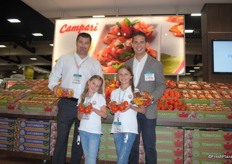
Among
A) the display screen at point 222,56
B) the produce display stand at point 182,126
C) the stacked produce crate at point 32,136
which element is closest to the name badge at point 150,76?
the produce display stand at point 182,126

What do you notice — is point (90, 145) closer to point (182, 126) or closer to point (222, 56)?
point (182, 126)

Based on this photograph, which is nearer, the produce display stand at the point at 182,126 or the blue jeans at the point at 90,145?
the blue jeans at the point at 90,145

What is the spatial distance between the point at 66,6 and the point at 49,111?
272cm

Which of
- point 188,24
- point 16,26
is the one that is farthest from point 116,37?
point 16,26

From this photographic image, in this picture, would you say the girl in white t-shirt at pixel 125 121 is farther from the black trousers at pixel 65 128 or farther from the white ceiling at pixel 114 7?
the white ceiling at pixel 114 7

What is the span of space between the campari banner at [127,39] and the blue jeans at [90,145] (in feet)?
8.51

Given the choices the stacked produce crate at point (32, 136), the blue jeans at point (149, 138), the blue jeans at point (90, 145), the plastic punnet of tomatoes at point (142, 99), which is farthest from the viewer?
the stacked produce crate at point (32, 136)

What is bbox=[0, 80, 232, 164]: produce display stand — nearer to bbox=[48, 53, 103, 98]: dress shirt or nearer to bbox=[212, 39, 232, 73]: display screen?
bbox=[48, 53, 103, 98]: dress shirt

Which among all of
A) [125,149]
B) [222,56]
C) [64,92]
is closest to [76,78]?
[64,92]

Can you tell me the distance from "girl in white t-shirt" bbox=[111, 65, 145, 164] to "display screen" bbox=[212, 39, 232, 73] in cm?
301

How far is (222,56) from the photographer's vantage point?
4875 mm

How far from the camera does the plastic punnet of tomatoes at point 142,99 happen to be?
2.36 m

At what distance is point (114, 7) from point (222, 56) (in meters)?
2.56

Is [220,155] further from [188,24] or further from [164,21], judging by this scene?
[188,24]
